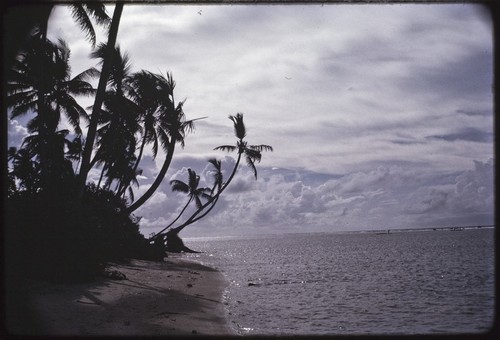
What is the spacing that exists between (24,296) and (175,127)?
642 inches

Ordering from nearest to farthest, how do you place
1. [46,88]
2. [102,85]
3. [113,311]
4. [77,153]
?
1. [113,311]
2. [102,85]
3. [46,88]
4. [77,153]

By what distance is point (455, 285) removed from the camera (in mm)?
19641

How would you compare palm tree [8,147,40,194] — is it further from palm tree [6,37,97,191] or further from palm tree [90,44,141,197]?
palm tree [90,44,141,197]

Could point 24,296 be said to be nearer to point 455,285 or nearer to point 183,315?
point 183,315

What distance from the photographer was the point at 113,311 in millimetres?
8891

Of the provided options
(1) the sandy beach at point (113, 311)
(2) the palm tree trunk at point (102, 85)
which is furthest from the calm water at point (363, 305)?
(2) the palm tree trunk at point (102, 85)

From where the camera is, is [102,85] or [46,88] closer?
[102,85]

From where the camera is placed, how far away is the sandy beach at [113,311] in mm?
6836

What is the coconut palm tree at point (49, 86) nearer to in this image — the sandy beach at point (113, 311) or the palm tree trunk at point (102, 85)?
the palm tree trunk at point (102, 85)

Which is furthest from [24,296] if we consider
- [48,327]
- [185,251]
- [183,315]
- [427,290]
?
[185,251]

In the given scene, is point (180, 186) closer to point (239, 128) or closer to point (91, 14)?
point (239, 128)

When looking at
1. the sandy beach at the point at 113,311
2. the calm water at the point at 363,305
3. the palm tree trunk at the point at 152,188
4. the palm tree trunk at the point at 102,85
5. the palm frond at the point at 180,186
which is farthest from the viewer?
the palm frond at the point at 180,186

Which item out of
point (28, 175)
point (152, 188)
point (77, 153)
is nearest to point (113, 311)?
point (28, 175)

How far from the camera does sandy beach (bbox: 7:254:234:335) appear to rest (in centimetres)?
684
